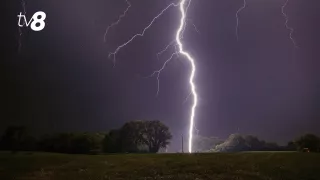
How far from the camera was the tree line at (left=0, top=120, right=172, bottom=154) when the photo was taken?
4847 cm

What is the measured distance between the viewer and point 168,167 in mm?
31375

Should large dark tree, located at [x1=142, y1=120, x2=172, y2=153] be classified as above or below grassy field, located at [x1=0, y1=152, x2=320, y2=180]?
above

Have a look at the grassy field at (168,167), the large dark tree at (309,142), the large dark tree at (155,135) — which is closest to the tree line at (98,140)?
the large dark tree at (155,135)

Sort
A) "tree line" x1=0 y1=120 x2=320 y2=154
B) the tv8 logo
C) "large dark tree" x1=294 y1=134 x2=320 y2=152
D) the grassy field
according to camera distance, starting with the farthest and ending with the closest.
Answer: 1. the tv8 logo
2. "tree line" x1=0 y1=120 x2=320 y2=154
3. "large dark tree" x1=294 y1=134 x2=320 y2=152
4. the grassy field

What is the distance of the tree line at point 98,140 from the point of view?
159 feet

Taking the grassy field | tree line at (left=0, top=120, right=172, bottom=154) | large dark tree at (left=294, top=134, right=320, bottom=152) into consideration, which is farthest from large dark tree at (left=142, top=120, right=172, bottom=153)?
the grassy field

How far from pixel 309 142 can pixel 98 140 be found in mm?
27824

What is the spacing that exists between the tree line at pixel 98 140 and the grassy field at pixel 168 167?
428 inches

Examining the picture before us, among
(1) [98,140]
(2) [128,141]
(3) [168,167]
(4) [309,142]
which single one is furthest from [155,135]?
(3) [168,167]

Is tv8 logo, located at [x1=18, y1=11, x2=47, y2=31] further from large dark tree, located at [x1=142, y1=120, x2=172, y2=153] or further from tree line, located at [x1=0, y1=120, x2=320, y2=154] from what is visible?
large dark tree, located at [x1=142, y1=120, x2=172, y2=153]

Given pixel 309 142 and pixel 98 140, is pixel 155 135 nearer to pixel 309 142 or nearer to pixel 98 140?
pixel 98 140

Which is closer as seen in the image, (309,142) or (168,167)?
(168,167)

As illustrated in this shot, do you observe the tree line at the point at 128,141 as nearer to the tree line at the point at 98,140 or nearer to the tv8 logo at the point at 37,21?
the tree line at the point at 98,140

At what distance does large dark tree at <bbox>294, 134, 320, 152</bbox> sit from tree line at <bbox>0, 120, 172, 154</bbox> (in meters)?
21.3
